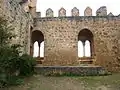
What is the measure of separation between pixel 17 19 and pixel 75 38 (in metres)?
4.95

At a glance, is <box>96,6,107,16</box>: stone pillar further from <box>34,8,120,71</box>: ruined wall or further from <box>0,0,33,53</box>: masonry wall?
<box>0,0,33,53</box>: masonry wall

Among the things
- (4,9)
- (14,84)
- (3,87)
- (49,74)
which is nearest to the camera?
(3,87)

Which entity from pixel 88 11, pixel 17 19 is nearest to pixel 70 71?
pixel 17 19

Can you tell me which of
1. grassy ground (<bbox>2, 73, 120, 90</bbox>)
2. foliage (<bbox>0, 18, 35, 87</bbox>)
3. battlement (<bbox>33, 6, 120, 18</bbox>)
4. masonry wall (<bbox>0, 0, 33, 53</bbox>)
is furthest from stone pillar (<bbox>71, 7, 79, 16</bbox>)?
grassy ground (<bbox>2, 73, 120, 90</bbox>)

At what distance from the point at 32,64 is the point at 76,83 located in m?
3.24

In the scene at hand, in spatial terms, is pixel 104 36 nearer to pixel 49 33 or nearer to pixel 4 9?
pixel 49 33

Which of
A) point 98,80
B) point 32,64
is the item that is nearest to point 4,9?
point 32,64

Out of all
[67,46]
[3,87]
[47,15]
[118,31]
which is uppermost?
[47,15]

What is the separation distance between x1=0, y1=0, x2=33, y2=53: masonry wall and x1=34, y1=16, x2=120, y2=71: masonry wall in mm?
1677

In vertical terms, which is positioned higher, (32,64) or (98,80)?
(32,64)

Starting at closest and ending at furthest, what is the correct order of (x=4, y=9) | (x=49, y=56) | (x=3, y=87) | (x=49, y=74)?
1. (x=3, y=87)
2. (x=4, y=9)
3. (x=49, y=74)
4. (x=49, y=56)

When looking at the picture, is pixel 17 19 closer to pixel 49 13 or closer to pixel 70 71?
pixel 70 71

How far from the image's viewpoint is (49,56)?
15.9m

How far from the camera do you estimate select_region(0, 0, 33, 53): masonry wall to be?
1083cm
